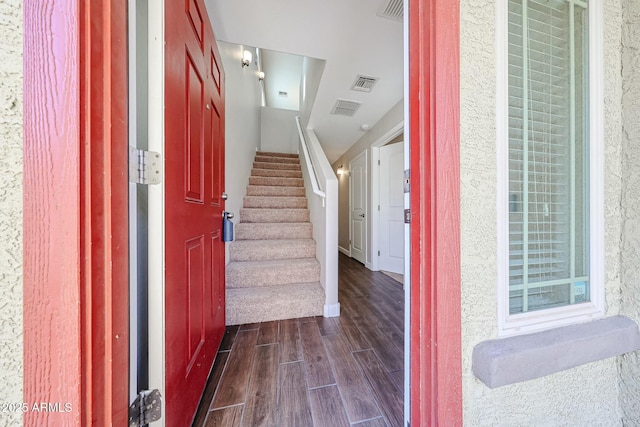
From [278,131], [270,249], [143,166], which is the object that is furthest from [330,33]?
[278,131]

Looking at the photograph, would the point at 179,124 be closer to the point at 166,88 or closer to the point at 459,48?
the point at 166,88

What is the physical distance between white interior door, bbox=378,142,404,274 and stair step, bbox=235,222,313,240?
4.71 ft

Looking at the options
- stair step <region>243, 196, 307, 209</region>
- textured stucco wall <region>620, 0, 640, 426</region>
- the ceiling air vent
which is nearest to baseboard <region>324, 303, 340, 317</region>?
textured stucco wall <region>620, 0, 640, 426</region>

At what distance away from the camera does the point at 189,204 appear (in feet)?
2.83

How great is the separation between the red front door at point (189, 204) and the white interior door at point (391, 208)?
270 centimetres

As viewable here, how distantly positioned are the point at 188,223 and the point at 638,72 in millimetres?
1676

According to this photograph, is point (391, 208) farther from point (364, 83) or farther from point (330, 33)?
point (330, 33)

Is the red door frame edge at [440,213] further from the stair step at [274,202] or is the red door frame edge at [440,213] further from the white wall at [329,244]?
the stair step at [274,202]

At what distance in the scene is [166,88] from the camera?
0.68 metres

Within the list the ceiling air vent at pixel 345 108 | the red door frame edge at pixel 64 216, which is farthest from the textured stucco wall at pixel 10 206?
the ceiling air vent at pixel 345 108

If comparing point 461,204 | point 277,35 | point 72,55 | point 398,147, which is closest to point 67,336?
point 72,55

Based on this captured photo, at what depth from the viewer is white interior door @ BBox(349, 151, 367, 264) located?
151 inches

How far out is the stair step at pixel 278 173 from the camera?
3679mm

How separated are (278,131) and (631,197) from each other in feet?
17.0
